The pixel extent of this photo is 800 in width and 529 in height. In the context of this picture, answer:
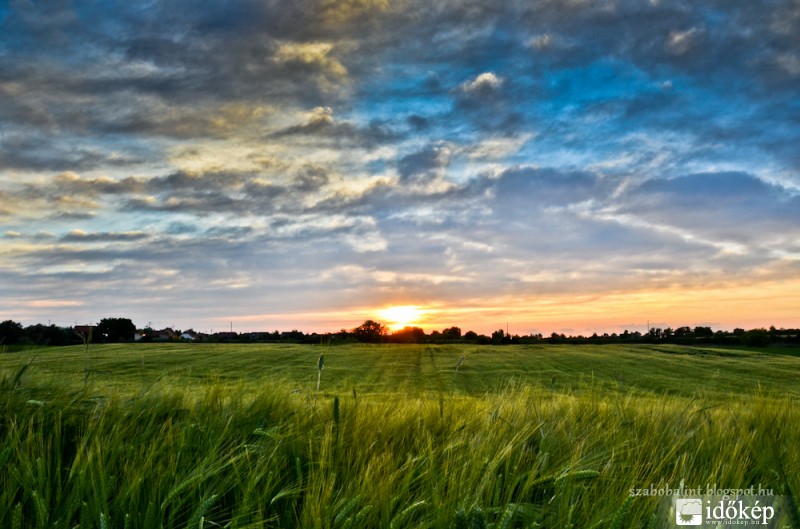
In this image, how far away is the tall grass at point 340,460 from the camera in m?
2.20

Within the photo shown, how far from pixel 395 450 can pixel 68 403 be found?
186cm

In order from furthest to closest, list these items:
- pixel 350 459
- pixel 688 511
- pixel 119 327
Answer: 1. pixel 119 327
2. pixel 350 459
3. pixel 688 511

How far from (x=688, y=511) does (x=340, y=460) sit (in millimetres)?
1644

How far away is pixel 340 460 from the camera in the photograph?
2.80 metres

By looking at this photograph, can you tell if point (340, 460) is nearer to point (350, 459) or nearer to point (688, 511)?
point (350, 459)

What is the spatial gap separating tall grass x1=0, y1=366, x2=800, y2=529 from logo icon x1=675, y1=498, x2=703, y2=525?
0.34 ft

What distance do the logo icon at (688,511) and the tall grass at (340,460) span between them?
0.34ft

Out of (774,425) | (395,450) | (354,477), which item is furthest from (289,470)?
(774,425)

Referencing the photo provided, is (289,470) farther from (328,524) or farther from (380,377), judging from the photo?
(380,377)

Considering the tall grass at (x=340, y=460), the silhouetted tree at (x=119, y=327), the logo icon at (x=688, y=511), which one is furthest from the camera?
the silhouetted tree at (x=119, y=327)

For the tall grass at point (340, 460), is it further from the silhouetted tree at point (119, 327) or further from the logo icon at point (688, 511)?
the silhouetted tree at point (119, 327)

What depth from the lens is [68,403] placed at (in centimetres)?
312

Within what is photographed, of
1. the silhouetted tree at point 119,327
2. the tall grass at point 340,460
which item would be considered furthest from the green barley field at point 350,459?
the silhouetted tree at point 119,327

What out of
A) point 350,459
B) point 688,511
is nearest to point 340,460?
point 350,459
